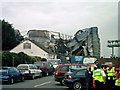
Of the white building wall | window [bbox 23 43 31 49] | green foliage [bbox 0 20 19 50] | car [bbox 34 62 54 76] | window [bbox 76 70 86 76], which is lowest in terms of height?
car [bbox 34 62 54 76]

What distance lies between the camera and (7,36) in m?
57.9

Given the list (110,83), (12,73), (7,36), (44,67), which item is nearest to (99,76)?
(110,83)

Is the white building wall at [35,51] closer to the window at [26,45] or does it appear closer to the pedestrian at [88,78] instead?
the window at [26,45]

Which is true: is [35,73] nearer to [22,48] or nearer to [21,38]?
[22,48]

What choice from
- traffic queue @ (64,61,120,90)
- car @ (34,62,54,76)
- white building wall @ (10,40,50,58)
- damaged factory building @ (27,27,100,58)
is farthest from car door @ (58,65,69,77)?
white building wall @ (10,40,50,58)

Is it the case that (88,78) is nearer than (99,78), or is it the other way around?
(99,78)

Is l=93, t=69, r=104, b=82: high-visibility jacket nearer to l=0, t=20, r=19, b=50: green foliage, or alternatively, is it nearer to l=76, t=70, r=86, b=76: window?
l=76, t=70, r=86, b=76: window

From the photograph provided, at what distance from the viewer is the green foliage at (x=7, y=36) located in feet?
190

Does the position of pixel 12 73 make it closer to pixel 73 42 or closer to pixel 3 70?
pixel 3 70

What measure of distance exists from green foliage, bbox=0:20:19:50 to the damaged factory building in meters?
13.8

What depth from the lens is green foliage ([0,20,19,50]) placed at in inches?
2285

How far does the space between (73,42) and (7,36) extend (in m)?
18.9

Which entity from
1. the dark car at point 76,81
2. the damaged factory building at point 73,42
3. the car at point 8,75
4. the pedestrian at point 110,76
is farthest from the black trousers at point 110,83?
the damaged factory building at point 73,42

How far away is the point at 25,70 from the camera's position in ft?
66.2
